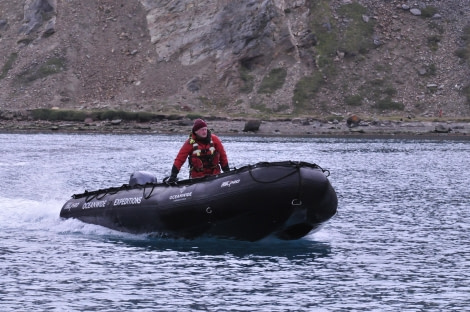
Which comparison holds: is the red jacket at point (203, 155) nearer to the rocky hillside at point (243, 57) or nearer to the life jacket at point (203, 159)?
the life jacket at point (203, 159)

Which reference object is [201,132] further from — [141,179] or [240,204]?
[141,179]

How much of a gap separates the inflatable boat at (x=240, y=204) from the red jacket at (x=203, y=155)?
82 centimetres

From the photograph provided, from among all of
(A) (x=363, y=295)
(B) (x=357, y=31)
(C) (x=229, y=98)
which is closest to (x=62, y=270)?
(A) (x=363, y=295)

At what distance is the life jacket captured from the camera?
76.1ft

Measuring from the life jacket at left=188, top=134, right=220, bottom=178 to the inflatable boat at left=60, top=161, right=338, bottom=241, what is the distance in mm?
853

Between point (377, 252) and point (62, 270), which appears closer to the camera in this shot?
point (62, 270)

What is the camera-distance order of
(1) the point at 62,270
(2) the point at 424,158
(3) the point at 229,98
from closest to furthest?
(1) the point at 62,270 < (2) the point at 424,158 < (3) the point at 229,98

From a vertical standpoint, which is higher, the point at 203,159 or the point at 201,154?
the point at 201,154

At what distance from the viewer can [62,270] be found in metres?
20.4

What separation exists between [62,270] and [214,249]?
4312 mm

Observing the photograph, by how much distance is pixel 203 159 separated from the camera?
23.5 meters

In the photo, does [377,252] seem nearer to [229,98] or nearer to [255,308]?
[255,308]

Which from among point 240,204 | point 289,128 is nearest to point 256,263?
point 240,204

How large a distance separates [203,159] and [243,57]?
8650 centimetres
